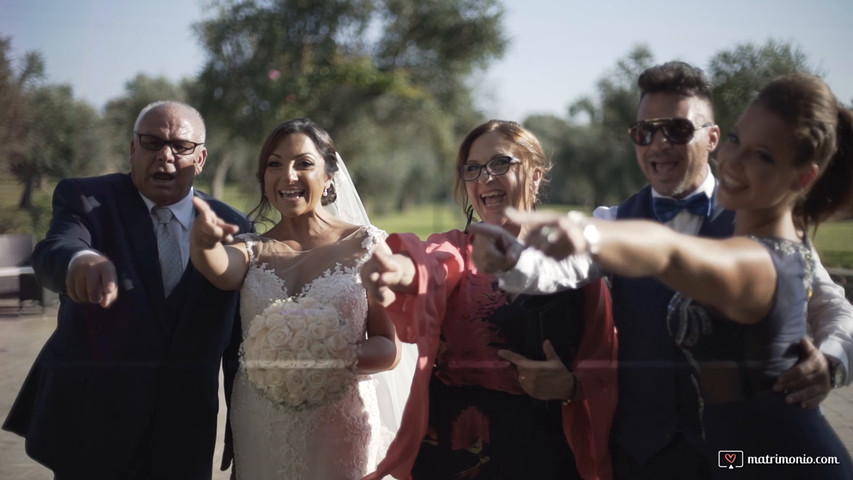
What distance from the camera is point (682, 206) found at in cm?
163

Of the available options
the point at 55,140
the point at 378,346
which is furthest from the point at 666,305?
the point at 55,140

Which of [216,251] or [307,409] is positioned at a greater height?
[216,251]

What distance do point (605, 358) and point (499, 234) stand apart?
0.78 meters

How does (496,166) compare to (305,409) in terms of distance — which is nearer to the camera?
(496,166)

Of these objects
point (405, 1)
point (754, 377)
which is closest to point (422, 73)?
point (405, 1)

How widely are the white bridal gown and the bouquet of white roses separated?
47 millimetres

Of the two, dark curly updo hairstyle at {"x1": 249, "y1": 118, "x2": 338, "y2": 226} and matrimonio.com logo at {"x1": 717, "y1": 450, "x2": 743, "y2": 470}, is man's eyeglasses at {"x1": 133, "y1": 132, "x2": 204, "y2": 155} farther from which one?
matrimonio.com logo at {"x1": 717, "y1": 450, "x2": 743, "y2": 470}

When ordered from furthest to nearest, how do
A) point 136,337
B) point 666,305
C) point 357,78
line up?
point 357,78
point 136,337
point 666,305

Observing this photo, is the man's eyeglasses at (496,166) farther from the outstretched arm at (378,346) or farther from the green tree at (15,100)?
the green tree at (15,100)

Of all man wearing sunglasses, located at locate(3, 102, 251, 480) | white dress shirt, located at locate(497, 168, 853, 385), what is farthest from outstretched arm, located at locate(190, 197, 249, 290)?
white dress shirt, located at locate(497, 168, 853, 385)

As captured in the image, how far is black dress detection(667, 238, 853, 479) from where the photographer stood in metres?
1.29

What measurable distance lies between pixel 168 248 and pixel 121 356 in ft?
1.16

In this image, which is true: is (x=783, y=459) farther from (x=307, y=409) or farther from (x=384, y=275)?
(x=307, y=409)

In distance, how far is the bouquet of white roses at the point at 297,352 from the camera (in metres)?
1.93
